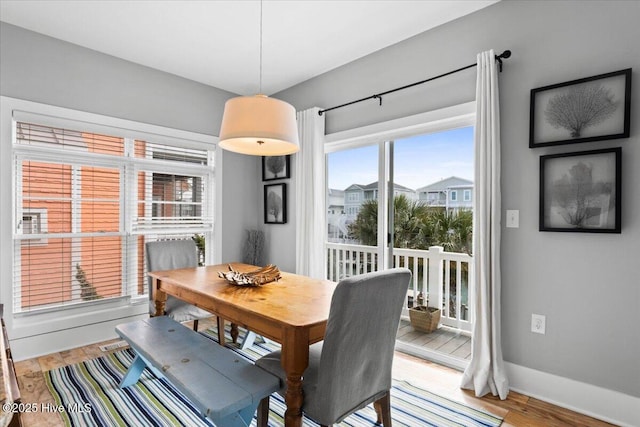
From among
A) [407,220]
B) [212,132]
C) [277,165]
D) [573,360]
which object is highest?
[212,132]

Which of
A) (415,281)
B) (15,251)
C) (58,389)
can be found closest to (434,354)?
(415,281)

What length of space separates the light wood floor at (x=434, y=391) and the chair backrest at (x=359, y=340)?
955 mm

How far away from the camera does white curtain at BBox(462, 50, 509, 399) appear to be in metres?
2.37

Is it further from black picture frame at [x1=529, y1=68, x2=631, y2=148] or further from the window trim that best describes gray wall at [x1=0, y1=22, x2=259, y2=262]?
black picture frame at [x1=529, y1=68, x2=631, y2=148]

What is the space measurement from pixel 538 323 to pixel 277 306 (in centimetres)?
177

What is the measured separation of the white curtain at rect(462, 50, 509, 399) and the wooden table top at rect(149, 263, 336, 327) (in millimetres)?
1076

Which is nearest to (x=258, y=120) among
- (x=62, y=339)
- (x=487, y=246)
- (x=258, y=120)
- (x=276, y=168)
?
(x=258, y=120)

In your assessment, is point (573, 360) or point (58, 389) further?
point (58, 389)

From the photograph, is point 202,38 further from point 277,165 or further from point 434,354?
point 434,354

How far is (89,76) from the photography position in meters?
3.24

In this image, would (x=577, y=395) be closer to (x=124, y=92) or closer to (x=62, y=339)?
(x=62, y=339)

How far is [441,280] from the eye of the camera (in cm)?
302

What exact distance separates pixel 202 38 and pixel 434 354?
3.37 meters

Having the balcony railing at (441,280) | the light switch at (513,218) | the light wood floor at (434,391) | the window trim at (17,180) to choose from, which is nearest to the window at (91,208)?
the window trim at (17,180)
